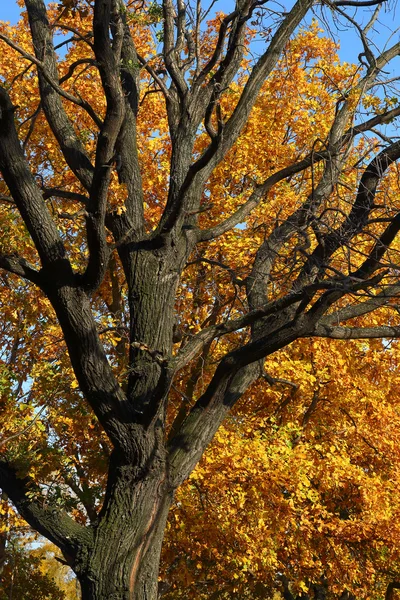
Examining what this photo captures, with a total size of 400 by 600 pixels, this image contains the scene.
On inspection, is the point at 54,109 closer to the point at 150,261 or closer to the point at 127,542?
the point at 150,261

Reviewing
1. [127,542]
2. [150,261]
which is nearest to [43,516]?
[127,542]

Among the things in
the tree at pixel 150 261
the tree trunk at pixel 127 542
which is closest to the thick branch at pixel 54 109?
the tree at pixel 150 261

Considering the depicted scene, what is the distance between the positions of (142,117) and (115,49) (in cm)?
1003

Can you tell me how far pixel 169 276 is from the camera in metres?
7.59

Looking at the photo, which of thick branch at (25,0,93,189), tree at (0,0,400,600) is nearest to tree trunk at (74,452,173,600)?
tree at (0,0,400,600)

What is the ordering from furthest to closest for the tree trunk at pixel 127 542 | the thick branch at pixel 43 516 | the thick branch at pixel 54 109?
the thick branch at pixel 54 109 → the thick branch at pixel 43 516 → the tree trunk at pixel 127 542

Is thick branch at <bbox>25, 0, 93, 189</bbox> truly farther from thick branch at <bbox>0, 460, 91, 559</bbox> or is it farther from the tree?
thick branch at <bbox>0, 460, 91, 559</bbox>

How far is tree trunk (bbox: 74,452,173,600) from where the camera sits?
633 centimetres

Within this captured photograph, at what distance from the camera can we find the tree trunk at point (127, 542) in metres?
6.33

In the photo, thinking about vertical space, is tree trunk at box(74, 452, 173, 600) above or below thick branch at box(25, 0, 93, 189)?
below

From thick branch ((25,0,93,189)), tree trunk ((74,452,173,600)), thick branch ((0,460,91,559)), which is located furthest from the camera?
thick branch ((25,0,93,189))

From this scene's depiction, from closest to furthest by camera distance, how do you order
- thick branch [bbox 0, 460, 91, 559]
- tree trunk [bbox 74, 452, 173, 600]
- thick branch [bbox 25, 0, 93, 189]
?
tree trunk [bbox 74, 452, 173, 600] → thick branch [bbox 0, 460, 91, 559] → thick branch [bbox 25, 0, 93, 189]

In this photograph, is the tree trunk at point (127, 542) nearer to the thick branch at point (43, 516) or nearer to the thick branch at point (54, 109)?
the thick branch at point (43, 516)

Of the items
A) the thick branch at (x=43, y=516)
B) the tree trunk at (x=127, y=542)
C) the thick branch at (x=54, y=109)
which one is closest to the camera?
the tree trunk at (x=127, y=542)
